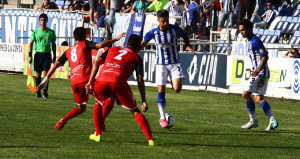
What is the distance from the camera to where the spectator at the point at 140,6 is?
91.8ft

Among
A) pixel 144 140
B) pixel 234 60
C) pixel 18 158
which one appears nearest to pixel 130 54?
pixel 144 140

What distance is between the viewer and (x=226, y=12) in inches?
1053

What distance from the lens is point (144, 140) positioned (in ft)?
34.8

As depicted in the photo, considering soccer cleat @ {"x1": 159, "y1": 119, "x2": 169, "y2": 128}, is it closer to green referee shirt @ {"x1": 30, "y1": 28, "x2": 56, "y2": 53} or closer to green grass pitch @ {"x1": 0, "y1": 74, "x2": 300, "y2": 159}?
green grass pitch @ {"x1": 0, "y1": 74, "x2": 300, "y2": 159}

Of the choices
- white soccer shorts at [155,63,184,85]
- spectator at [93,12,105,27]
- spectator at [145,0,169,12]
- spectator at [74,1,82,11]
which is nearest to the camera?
white soccer shorts at [155,63,184,85]

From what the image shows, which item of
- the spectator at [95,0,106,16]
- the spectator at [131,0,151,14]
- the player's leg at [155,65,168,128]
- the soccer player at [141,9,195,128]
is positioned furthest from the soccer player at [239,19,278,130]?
the spectator at [95,0,106,16]

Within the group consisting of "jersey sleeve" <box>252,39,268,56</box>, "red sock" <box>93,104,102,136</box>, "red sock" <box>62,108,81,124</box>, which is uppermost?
"jersey sleeve" <box>252,39,268,56</box>

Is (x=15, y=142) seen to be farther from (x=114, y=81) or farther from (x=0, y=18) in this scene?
(x=0, y=18)

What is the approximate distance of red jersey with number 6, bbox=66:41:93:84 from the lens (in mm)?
11375

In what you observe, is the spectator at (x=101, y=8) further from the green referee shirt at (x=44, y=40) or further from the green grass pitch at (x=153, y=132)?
the green grass pitch at (x=153, y=132)

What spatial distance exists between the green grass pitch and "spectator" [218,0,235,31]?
28.7 ft

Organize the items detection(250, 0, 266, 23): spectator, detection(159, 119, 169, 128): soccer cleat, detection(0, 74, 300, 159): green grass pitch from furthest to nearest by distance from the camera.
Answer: detection(250, 0, 266, 23): spectator < detection(159, 119, 169, 128): soccer cleat < detection(0, 74, 300, 159): green grass pitch

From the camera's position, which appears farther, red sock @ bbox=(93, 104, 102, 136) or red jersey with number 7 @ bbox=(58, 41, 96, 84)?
red jersey with number 7 @ bbox=(58, 41, 96, 84)

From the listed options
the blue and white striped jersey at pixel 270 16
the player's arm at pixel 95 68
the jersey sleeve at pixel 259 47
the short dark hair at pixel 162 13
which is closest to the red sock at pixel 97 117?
the player's arm at pixel 95 68
